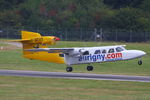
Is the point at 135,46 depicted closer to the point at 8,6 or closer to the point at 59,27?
the point at 59,27

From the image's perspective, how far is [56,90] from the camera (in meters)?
28.8

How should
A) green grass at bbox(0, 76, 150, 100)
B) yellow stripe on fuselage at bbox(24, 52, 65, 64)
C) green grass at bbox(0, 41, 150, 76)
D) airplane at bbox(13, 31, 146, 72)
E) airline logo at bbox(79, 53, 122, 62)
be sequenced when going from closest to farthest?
1. green grass at bbox(0, 76, 150, 100)
2. airline logo at bbox(79, 53, 122, 62)
3. airplane at bbox(13, 31, 146, 72)
4. yellow stripe on fuselage at bbox(24, 52, 65, 64)
5. green grass at bbox(0, 41, 150, 76)

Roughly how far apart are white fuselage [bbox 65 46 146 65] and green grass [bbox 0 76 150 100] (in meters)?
5.91

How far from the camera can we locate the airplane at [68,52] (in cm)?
3934

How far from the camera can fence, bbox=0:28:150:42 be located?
269 ft

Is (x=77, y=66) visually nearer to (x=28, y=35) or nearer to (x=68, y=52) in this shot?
(x=68, y=52)

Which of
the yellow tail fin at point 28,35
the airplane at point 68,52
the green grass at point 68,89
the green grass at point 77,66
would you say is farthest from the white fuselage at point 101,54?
the green grass at point 68,89

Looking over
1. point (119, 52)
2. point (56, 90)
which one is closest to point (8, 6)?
point (119, 52)

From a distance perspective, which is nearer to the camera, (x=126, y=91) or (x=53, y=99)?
(x=53, y=99)

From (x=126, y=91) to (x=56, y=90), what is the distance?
4.58 metres

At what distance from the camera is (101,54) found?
39.7m

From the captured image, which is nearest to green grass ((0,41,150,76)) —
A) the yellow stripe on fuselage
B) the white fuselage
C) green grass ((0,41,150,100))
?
the white fuselage

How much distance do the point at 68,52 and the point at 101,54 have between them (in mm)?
3272

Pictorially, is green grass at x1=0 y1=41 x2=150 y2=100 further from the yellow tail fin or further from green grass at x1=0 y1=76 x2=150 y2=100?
the yellow tail fin
